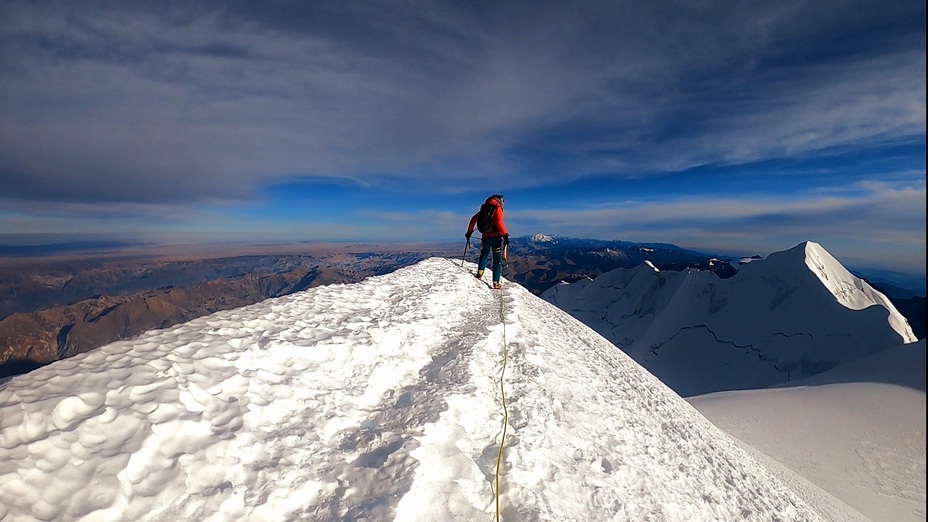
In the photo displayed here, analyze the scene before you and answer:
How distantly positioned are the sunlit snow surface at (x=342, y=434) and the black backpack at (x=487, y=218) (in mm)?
5604

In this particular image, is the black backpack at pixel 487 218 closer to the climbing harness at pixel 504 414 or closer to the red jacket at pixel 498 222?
the red jacket at pixel 498 222

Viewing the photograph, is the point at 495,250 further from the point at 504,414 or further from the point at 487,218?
A: the point at 504,414

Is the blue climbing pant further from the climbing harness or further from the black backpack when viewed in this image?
the climbing harness

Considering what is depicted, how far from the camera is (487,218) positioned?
14961 millimetres

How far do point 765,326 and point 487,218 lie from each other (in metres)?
64.8

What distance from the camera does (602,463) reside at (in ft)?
21.5

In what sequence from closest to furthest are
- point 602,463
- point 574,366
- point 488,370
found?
point 602,463, point 488,370, point 574,366

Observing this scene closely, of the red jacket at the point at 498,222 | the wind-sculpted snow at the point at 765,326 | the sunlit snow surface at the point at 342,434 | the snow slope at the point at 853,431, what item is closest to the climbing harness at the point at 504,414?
the sunlit snow surface at the point at 342,434

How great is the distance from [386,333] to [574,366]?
4981mm

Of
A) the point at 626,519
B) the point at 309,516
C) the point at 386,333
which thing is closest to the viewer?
the point at 309,516

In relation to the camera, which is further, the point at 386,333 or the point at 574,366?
the point at 574,366

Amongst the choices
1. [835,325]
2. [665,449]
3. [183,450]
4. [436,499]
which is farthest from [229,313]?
[835,325]

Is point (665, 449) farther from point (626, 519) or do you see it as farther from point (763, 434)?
point (763, 434)

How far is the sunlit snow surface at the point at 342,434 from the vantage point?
407cm
